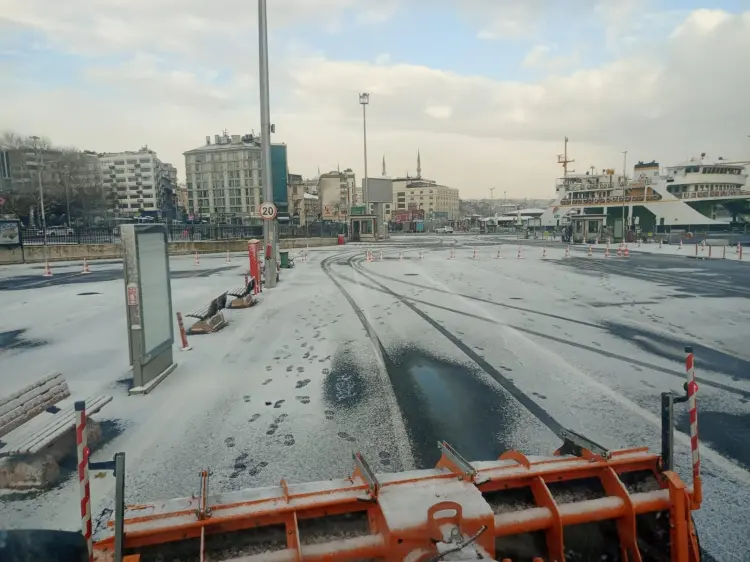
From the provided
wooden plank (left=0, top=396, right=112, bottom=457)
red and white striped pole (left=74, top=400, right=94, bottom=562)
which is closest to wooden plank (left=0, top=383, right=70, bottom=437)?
wooden plank (left=0, top=396, right=112, bottom=457)

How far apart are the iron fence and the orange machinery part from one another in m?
36.6

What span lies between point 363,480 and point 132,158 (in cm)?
14432

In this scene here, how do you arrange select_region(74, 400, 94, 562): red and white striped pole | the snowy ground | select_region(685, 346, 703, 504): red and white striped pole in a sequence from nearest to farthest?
1. select_region(74, 400, 94, 562): red and white striped pole
2. select_region(685, 346, 703, 504): red and white striped pole
3. the snowy ground

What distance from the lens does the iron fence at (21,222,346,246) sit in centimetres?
4028

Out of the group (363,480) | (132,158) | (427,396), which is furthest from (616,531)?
(132,158)

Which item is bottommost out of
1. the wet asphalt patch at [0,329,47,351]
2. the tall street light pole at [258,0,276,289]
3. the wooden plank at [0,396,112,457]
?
the wet asphalt patch at [0,329,47,351]

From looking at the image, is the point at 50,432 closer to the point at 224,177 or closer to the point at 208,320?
the point at 208,320

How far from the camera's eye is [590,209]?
70.5 meters

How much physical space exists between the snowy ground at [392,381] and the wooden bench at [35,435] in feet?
0.94

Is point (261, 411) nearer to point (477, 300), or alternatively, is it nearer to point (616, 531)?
point (616, 531)

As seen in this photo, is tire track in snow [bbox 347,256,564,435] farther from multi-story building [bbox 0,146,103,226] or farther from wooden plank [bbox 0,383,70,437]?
multi-story building [bbox 0,146,103,226]

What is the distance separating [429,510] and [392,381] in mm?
5045

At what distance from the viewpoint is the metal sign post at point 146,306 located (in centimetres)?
750

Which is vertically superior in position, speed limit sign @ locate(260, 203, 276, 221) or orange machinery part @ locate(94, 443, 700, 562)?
speed limit sign @ locate(260, 203, 276, 221)
